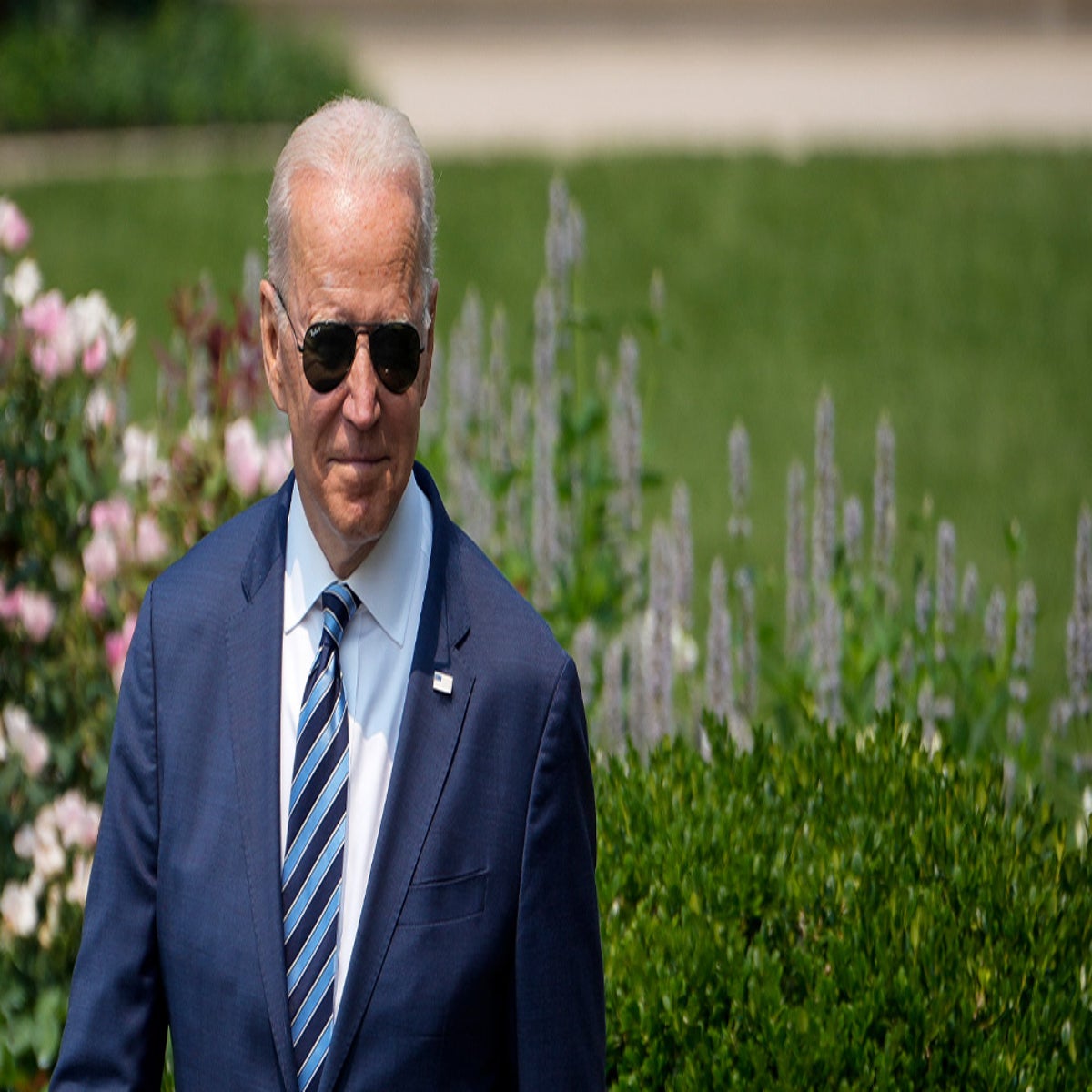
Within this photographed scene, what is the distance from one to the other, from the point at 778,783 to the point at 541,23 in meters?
19.6

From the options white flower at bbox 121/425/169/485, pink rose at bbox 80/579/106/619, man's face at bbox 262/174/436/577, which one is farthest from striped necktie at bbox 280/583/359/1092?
white flower at bbox 121/425/169/485

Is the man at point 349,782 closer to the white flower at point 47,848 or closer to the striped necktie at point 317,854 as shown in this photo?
the striped necktie at point 317,854

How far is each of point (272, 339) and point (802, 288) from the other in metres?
9.46

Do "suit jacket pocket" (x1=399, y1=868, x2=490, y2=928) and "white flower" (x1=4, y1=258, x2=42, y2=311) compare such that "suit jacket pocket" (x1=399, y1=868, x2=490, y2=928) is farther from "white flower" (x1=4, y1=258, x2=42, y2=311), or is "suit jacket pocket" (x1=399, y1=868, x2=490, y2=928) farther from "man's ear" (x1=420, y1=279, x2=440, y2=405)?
"white flower" (x1=4, y1=258, x2=42, y2=311)

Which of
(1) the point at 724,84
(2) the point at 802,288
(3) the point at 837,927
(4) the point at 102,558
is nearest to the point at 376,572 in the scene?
(3) the point at 837,927

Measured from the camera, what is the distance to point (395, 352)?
212 cm

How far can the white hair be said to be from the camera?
207 cm

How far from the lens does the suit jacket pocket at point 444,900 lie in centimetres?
213

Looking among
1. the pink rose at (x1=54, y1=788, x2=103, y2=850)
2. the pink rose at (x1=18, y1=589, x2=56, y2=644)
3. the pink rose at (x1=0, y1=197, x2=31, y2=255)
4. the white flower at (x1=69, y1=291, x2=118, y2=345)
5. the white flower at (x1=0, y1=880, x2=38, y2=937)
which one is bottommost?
the white flower at (x1=0, y1=880, x2=38, y2=937)

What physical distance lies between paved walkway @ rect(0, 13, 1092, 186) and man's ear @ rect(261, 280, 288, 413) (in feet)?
38.6

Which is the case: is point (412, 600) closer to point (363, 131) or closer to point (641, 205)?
point (363, 131)

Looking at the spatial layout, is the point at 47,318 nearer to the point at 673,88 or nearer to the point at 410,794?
the point at 410,794

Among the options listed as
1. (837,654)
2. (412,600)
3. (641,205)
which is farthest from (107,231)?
(412,600)

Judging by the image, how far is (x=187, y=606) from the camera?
2.28 m
